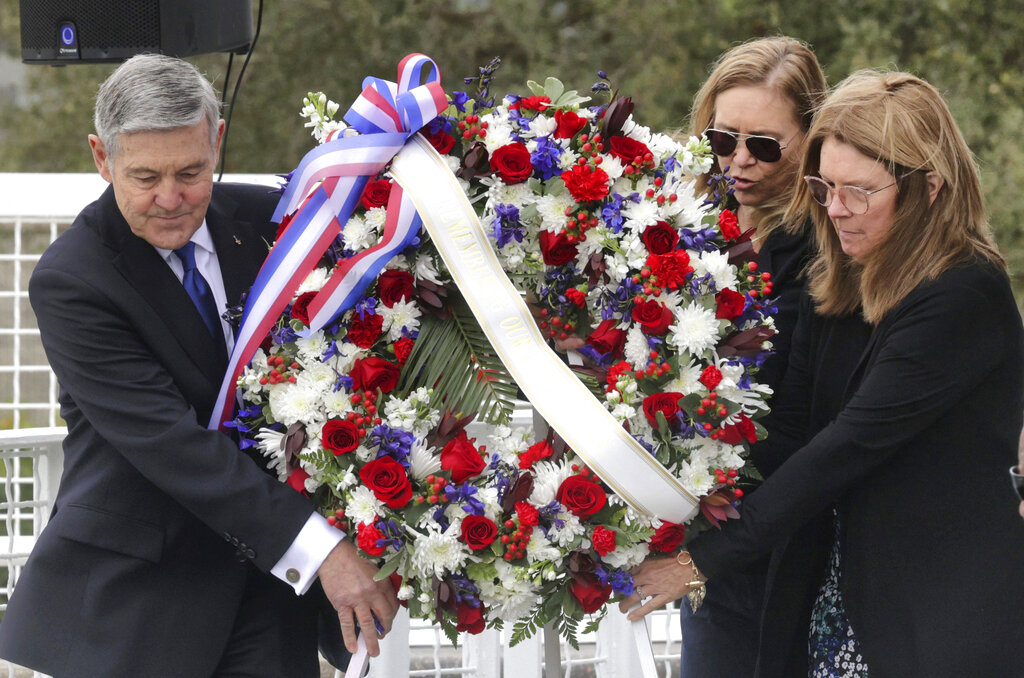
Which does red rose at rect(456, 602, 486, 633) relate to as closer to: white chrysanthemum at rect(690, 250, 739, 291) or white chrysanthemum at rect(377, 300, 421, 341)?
white chrysanthemum at rect(377, 300, 421, 341)

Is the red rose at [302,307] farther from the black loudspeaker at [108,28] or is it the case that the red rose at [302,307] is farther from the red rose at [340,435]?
the black loudspeaker at [108,28]

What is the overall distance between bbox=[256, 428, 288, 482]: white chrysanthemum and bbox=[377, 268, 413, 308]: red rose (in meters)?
0.31

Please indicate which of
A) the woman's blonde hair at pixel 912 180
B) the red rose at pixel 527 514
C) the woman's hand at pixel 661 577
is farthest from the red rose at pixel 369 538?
the woman's blonde hair at pixel 912 180

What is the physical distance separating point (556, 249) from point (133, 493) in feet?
2.98

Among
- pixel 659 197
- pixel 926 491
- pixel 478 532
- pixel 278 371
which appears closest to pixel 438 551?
pixel 478 532

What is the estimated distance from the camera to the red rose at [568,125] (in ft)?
7.54

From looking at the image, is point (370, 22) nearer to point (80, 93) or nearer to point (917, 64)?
point (80, 93)

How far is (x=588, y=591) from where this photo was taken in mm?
2166

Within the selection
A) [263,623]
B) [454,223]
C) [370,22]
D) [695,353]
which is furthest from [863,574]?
[370,22]

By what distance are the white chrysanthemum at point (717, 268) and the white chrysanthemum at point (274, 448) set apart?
0.80 m

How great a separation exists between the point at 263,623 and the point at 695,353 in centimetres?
99

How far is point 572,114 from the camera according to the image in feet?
7.55

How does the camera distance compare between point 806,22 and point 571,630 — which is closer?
point 571,630

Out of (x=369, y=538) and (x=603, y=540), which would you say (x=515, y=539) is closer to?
(x=603, y=540)
